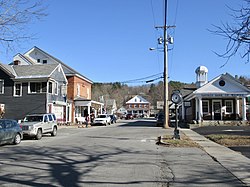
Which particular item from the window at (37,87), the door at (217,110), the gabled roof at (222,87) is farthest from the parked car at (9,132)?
the door at (217,110)

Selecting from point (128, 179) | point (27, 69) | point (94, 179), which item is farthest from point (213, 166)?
point (27, 69)

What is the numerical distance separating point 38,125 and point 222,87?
24.0m

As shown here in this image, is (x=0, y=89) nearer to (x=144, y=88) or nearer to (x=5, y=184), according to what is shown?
(x=5, y=184)

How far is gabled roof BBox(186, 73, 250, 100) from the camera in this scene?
3719 cm

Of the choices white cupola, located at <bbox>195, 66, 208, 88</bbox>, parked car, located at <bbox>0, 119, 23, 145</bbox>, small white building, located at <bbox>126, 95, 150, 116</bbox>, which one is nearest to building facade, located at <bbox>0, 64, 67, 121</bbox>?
parked car, located at <bbox>0, 119, 23, 145</bbox>

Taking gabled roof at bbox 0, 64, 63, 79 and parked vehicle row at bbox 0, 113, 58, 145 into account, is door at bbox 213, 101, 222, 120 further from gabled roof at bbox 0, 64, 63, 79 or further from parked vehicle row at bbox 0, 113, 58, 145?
parked vehicle row at bbox 0, 113, 58, 145

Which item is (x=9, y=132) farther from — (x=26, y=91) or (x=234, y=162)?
(x=26, y=91)

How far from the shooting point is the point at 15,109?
36969mm

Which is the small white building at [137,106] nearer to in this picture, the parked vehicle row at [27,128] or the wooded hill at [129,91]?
the wooded hill at [129,91]

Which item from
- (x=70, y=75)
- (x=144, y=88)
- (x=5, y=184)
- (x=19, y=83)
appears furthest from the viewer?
(x=144, y=88)

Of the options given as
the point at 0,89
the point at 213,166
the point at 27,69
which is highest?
the point at 27,69

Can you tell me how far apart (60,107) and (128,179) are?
112 ft

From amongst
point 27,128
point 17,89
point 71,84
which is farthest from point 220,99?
point 27,128

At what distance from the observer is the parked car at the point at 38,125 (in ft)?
68.0
